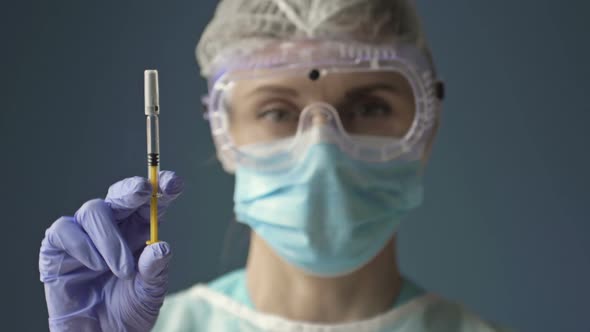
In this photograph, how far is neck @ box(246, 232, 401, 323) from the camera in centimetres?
199

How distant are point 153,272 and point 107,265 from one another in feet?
0.45

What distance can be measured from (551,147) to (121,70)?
1.54 metres

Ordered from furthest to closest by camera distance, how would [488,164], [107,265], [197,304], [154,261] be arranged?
[488,164] < [197,304] < [107,265] < [154,261]

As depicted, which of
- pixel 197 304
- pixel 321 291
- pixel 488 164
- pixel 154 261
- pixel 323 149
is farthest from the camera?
pixel 488 164

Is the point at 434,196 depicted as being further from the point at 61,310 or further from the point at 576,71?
the point at 61,310

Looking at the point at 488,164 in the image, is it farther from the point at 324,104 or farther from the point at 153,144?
the point at 153,144

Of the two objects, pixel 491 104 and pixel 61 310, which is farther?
pixel 491 104

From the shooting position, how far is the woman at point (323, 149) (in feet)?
6.01

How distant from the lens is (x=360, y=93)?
73.5 inches

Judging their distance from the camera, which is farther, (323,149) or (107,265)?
(323,149)

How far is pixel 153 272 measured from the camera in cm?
146

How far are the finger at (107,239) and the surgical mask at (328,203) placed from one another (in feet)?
1.51

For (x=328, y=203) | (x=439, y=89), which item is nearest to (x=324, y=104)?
(x=328, y=203)

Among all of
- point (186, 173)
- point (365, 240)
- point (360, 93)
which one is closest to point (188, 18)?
point (186, 173)
